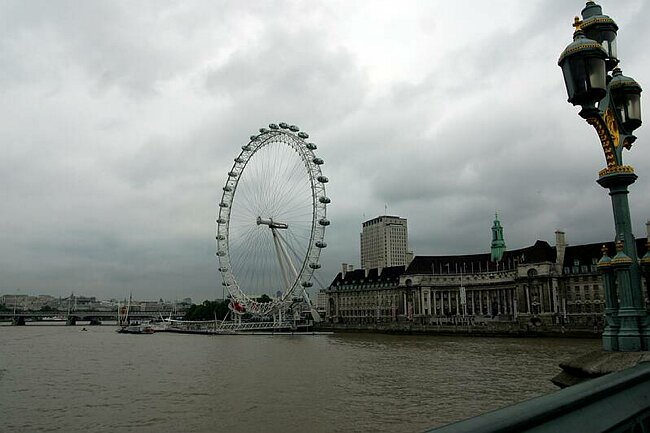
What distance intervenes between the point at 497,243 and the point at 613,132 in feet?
286

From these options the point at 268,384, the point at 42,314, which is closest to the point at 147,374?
the point at 268,384

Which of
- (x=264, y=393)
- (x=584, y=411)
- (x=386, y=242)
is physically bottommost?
(x=264, y=393)

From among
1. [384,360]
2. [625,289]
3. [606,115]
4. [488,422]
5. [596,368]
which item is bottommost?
[384,360]

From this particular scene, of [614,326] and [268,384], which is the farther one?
[268,384]

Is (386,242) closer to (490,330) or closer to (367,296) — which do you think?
(367,296)

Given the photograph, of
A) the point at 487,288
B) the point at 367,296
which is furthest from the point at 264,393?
the point at 367,296

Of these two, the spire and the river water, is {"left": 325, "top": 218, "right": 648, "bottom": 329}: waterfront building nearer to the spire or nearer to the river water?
the spire

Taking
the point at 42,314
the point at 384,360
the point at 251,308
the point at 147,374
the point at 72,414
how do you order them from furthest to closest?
the point at 42,314
the point at 251,308
the point at 384,360
the point at 147,374
the point at 72,414

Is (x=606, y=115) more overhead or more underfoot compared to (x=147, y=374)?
more overhead

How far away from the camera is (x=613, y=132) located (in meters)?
7.34

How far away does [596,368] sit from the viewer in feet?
20.9

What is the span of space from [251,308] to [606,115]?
211ft

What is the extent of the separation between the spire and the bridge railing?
88.9m

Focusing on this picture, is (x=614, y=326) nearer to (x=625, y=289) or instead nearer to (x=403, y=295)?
(x=625, y=289)
